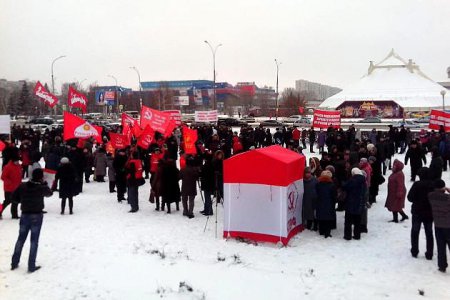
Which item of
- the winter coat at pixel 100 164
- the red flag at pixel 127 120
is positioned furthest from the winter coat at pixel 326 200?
the red flag at pixel 127 120

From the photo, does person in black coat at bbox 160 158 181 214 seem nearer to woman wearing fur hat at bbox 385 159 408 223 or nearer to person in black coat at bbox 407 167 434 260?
woman wearing fur hat at bbox 385 159 408 223

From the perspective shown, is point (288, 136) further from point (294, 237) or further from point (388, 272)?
point (388, 272)

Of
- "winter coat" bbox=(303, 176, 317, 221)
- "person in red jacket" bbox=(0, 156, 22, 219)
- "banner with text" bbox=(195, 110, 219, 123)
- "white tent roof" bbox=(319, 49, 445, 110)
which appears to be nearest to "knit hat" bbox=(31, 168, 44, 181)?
"person in red jacket" bbox=(0, 156, 22, 219)

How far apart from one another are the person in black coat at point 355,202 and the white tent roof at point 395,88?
202 ft

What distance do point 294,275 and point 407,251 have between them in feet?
8.89

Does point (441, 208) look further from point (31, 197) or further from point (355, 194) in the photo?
point (31, 197)

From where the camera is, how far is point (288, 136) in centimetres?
2505

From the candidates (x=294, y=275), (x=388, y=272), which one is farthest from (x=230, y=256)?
(x=388, y=272)

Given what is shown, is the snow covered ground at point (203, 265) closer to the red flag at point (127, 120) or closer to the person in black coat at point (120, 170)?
the person in black coat at point (120, 170)

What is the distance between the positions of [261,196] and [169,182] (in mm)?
3334

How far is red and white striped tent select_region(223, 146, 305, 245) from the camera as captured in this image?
934cm

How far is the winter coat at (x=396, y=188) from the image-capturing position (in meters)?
10.5

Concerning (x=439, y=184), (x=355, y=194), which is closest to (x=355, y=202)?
(x=355, y=194)

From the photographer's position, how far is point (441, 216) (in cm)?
763
